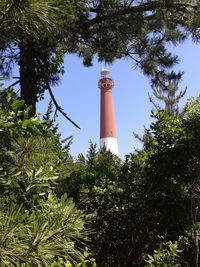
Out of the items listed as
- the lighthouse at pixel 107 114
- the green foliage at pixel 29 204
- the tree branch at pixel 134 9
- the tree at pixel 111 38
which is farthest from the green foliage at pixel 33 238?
the lighthouse at pixel 107 114

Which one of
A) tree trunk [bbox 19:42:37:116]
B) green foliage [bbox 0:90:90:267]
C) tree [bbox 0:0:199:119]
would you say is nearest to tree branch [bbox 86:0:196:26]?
tree [bbox 0:0:199:119]

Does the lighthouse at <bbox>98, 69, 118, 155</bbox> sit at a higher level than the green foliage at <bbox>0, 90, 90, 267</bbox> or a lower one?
higher

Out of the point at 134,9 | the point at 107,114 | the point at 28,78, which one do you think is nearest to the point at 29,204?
the point at 28,78

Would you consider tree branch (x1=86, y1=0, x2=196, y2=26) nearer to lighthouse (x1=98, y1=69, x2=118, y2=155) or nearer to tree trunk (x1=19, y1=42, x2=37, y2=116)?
tree trunk (x1=19, y1=42, x2=37, y2=116)

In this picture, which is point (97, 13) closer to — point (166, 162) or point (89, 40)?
point (89, 40)

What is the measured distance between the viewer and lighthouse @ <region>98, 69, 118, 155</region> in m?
27.0

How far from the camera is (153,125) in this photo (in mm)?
3926

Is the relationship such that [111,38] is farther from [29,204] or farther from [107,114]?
[107,114]

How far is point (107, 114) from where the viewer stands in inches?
1126

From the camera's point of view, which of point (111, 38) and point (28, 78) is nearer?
point (28, 78)

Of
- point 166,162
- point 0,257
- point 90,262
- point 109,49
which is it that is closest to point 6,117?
point 0,257

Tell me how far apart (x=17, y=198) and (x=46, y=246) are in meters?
0.61

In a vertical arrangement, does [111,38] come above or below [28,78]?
above

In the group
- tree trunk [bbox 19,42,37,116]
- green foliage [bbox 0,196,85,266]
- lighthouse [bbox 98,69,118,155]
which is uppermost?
lighthouse [bbox 98,69,118,155]
